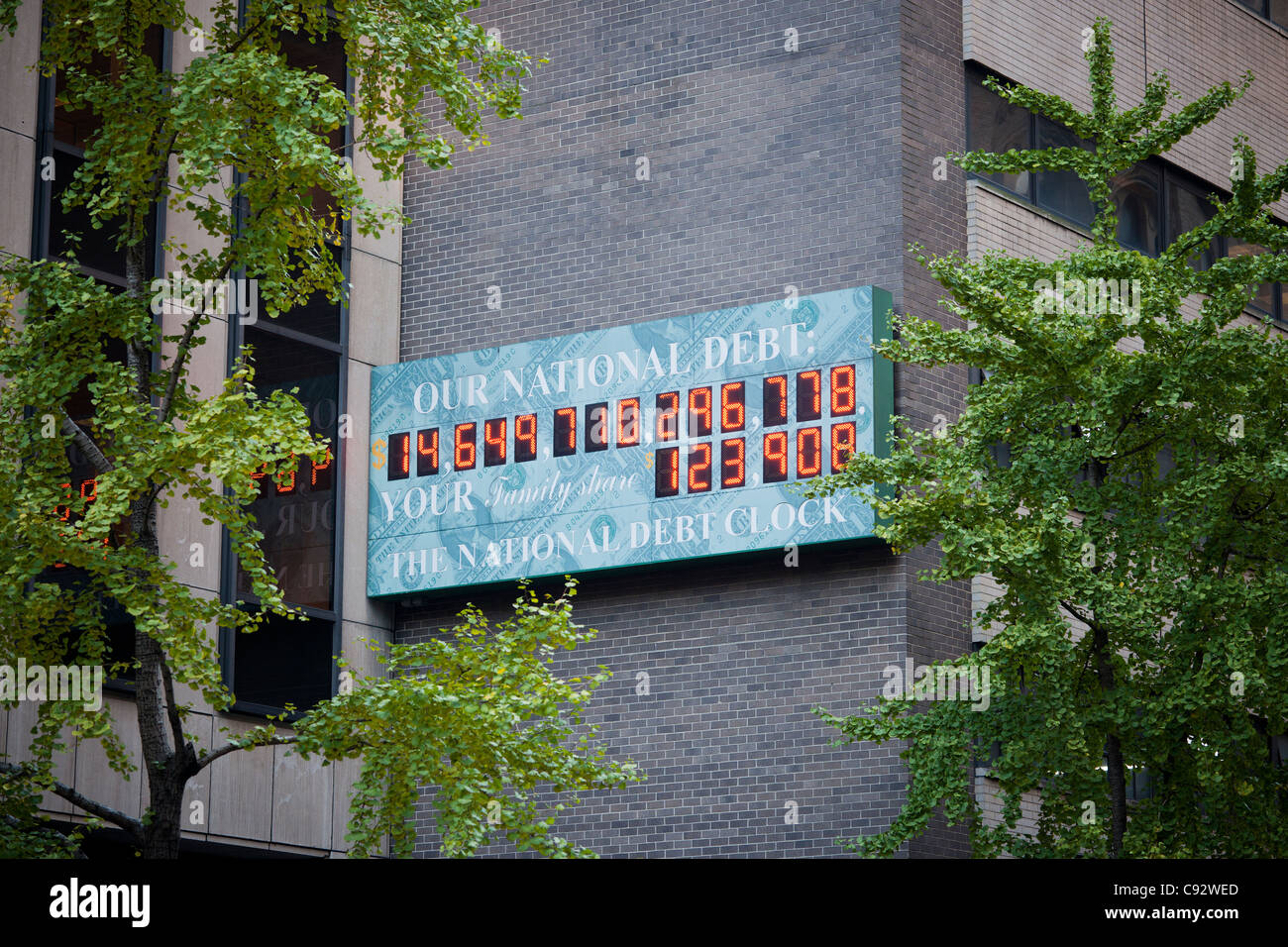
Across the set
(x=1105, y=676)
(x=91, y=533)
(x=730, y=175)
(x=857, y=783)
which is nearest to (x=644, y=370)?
(x=730, y=175)

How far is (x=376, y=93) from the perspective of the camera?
16.8 m

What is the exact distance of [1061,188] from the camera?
2439 centimetres

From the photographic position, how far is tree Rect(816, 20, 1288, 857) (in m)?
16.6

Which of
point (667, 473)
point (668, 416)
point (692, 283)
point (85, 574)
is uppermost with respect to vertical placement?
point (692, 283)

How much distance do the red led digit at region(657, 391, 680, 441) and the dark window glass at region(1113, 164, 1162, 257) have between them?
7287 millimetres

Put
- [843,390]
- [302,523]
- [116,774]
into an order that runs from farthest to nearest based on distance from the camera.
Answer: [302,523] < [843,390] < [116,774]

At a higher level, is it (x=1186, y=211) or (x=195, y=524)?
(x=1186, y=211)

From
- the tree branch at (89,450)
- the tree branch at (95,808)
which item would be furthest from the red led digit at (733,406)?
the tree branch at (95,808)

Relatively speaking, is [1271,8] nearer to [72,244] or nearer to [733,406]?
[733,406]

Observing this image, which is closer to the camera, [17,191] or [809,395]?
[17,191]

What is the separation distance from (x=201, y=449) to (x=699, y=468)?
27.6 feet

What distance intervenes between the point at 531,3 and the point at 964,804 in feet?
42.2

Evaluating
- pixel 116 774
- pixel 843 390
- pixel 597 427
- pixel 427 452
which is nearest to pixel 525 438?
pixel 597 427

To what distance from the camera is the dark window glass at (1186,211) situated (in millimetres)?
26281
